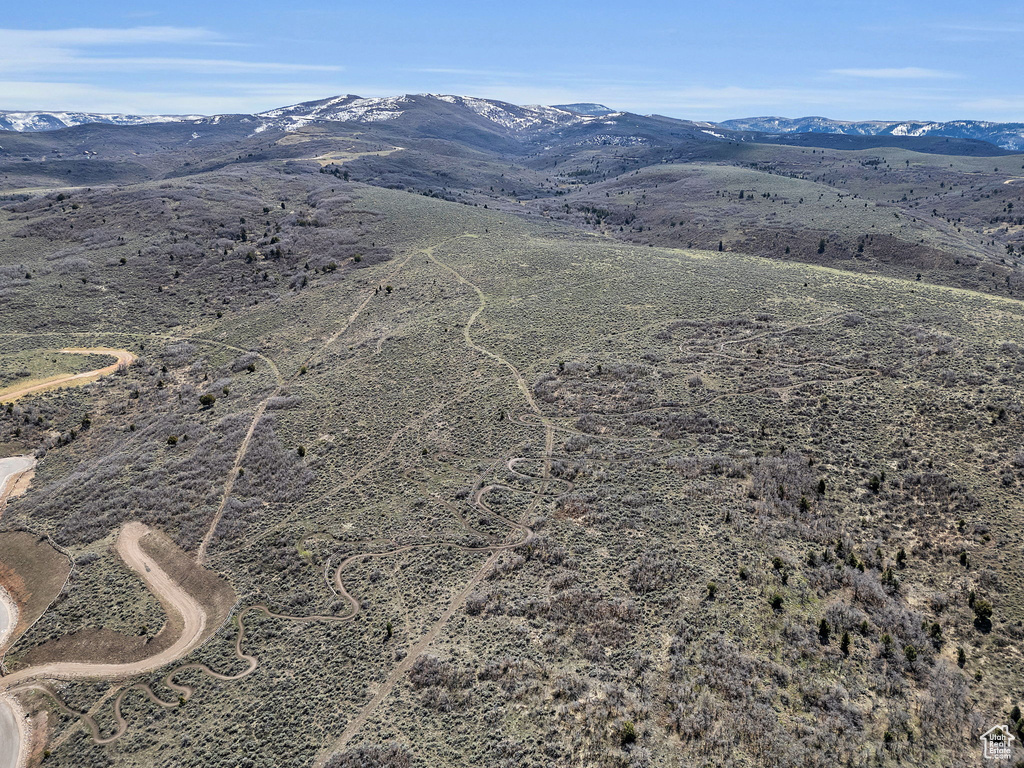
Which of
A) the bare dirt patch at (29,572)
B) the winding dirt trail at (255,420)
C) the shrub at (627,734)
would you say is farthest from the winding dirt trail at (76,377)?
the shrub at (627,734)

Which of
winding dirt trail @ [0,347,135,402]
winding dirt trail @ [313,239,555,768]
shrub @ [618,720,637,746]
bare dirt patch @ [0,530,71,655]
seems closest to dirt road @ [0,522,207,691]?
bare dirt patch @ [0,530,71,655]

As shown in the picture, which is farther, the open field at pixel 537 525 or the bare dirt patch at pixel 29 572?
the bare dirt patch at pixel 29 572

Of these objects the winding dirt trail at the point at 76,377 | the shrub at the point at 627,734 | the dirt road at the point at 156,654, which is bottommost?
the dirt road at the point at 156,654

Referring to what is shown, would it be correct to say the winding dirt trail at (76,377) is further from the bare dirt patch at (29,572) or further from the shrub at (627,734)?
the shrub at (627,734)

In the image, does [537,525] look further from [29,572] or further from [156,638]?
[29,572]

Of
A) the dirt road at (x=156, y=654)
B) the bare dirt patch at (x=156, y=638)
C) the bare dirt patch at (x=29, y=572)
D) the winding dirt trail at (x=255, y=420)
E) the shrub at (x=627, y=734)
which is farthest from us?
the winding dirt trail at (x=255, y=420)

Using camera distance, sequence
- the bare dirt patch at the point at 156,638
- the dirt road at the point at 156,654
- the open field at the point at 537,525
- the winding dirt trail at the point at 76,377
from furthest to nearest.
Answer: the winding dirt trail at the point at 76,377
the bare dirt patch at the point at 156,638
the dirt road at the point at 156,654
the open field at the point at 537,525
